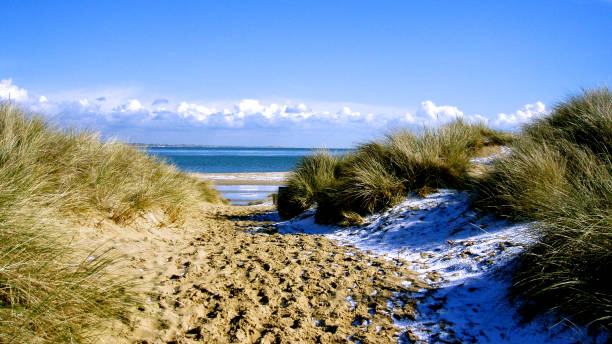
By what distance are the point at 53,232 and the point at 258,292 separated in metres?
1.69

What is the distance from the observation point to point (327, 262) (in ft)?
15.0

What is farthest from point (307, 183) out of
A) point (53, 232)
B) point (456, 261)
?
point (53, 232)

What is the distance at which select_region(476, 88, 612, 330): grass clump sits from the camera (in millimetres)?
2727

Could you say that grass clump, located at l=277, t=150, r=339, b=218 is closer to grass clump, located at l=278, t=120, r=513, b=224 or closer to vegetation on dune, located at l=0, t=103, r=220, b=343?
grass clump, located at l=278, t=120, r=513, b=224

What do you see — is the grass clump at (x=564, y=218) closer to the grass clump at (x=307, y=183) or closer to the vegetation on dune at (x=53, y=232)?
the vegetation on dune at (x=53, y=232)

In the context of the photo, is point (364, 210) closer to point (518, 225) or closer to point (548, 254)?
point (518, 225)

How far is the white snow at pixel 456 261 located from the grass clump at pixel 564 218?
0.15 m

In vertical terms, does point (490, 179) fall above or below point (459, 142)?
below

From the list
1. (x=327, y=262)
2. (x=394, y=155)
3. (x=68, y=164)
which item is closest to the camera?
(x=327, y=262)

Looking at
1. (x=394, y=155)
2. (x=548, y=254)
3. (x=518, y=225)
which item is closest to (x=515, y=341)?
(x=548, y=254)

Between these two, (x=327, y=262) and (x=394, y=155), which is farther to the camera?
(x=394, y=155)

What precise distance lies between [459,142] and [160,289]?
586 centimetres

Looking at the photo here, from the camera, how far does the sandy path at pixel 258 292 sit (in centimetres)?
290

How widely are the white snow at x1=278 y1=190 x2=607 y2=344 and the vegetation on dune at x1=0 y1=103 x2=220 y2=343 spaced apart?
2.19 m
